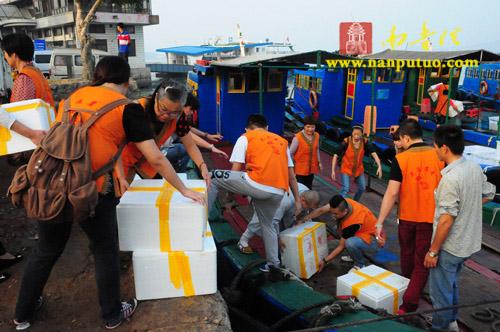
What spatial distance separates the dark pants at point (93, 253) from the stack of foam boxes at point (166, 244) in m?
0.20

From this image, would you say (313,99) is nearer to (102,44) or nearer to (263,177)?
(263,177)

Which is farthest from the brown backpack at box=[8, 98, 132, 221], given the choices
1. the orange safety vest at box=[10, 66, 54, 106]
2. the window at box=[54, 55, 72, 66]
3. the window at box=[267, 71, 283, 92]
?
the window at box=[54, 55, 72, 66]

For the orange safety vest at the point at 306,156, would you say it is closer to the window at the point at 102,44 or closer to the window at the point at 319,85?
the window at the point at 319,85

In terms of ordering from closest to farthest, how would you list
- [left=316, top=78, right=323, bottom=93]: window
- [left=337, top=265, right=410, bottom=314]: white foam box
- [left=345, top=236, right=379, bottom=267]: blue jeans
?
Answer: [left=337, top=265, right=410, bottom=314]: white foam box < [left=345, top=236, right=379, bottom=267]: blue jeans < [left=316, top=78, right=323, bottom=93]: window

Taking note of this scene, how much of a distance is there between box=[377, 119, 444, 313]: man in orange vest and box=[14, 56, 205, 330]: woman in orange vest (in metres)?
2.06

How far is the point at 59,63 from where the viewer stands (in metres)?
22.3

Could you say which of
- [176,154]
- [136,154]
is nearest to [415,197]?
[136,154]

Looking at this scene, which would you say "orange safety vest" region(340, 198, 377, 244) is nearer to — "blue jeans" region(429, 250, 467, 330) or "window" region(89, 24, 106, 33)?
"blue jeans" region(429, 250, 467, 330)

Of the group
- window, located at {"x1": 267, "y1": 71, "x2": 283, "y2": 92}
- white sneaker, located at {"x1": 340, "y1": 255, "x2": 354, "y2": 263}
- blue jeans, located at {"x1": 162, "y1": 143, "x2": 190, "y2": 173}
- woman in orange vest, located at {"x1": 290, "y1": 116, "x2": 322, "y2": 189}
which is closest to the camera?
white sneaker, located at {"x1": 340, "y1": 255, "x2": 354, "y2": 263}

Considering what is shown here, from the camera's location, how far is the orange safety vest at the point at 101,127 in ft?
7.70

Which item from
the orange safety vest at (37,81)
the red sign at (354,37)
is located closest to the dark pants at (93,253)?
the orange safety vest at (37,81)

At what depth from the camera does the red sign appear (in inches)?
602

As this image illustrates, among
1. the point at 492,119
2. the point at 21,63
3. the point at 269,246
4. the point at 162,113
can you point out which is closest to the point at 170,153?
the point at 269,246

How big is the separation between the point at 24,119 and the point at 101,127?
0.97 metres
